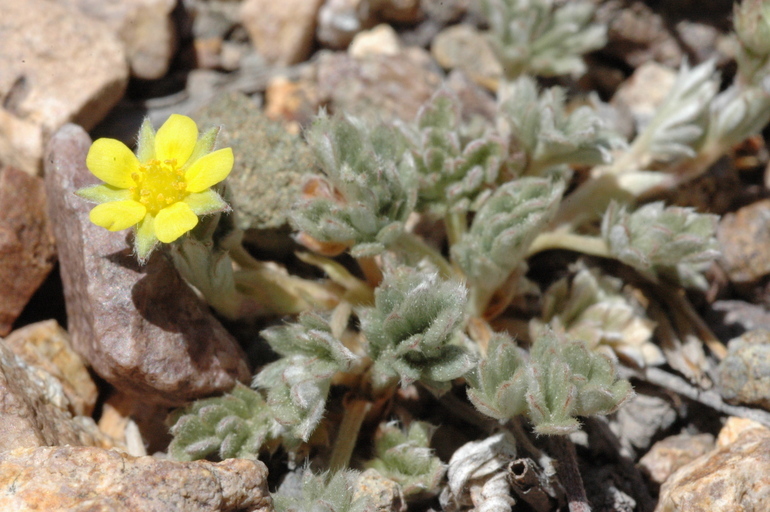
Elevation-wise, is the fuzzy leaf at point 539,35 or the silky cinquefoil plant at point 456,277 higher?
the fuzzy leaf at point 539,35

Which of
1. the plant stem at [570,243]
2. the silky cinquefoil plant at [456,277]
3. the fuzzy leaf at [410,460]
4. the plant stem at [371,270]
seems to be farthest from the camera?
the plant stem at [570,243]

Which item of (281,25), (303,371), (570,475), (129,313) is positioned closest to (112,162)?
(129,313)

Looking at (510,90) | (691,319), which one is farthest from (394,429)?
(510,90)

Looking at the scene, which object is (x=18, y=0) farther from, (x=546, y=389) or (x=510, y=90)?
(x=546, y=389)

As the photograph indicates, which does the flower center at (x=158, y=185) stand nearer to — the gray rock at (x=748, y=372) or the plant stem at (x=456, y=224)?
the plant stem at (x=456, y=224)

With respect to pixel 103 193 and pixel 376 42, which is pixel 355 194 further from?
pixel 376 42

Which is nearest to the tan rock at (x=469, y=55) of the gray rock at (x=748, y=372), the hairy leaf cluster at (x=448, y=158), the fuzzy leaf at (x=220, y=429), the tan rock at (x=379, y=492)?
the hairy leaf cluster at (x=448, y=158)
